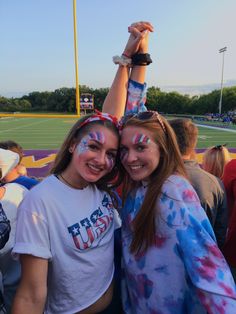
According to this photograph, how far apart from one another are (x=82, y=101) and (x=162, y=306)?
1567 inches

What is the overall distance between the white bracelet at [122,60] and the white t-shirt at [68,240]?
34.0 inches

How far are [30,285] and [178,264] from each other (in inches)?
24.3

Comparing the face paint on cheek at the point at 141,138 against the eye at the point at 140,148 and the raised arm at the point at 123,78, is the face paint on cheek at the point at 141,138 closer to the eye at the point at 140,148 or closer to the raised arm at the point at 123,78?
the eye at the point at 140,148

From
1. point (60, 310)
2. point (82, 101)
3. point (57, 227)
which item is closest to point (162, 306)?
point (60, 310)

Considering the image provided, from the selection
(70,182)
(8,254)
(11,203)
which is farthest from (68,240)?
(11,203)

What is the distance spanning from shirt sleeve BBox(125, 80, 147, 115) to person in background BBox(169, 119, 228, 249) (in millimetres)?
465

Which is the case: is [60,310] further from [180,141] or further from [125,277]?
[180,141]

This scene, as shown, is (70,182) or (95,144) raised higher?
(95,144)

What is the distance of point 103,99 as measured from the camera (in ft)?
195

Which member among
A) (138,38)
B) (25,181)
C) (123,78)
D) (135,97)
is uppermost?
(138,38)

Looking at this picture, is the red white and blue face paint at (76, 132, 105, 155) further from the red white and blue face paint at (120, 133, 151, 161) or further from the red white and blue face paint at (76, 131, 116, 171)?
the red white and blue face paint at (120, 133, 151, 161)

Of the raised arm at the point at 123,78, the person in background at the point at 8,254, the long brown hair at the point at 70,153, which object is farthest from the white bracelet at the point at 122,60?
the person in background at the point at 8,254

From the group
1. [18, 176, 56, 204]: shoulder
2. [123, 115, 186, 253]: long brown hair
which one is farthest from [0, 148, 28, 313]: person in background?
[123, 115, 186, 253]: long brown hair

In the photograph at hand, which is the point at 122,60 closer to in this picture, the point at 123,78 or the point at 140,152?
the point at 123,78
